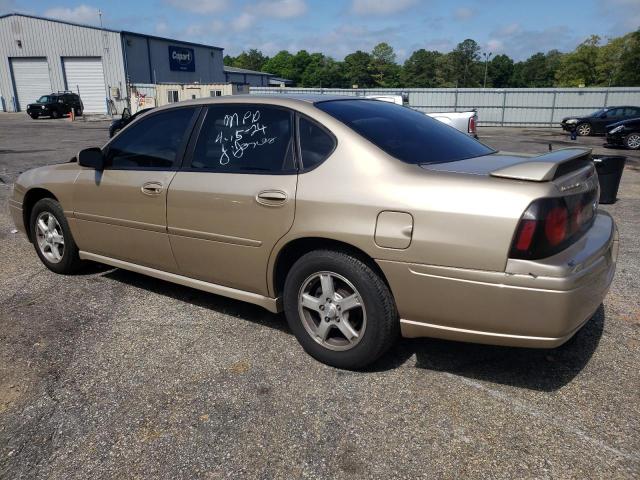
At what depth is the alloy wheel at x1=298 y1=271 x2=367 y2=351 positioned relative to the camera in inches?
116

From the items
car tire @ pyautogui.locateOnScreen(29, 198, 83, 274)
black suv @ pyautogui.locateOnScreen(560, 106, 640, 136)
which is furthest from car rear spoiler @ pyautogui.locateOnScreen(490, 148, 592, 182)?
black suv @ pyautogui.locateOnScreen(560, 106, 640, 136)

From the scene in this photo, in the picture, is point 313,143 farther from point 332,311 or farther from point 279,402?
point 279,402

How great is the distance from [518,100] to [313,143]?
3134 cm

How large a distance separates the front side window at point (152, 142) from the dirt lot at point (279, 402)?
114 centimetres

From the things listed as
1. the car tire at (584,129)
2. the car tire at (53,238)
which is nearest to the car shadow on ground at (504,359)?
the car tire at (53,238)

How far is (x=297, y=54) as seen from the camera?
127625 millimetres

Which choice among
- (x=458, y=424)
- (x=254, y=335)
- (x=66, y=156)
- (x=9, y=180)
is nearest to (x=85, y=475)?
(x=254, y=335)

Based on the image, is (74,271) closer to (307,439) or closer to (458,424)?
(307,439)

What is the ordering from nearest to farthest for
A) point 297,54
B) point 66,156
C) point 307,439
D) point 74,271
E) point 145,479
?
point 145,479 → point 307,439 → point 74,271 → point 66,156 → point 297,54

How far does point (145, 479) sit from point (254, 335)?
1.41 metres

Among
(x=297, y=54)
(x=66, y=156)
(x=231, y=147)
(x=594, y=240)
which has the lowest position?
(x=66, y=156)

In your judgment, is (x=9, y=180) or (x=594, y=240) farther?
(x=9, y=180)

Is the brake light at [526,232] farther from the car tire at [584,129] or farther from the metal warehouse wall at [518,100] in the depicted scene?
the metal warehouse wall at [518,100]

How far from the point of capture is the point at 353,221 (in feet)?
9.07
